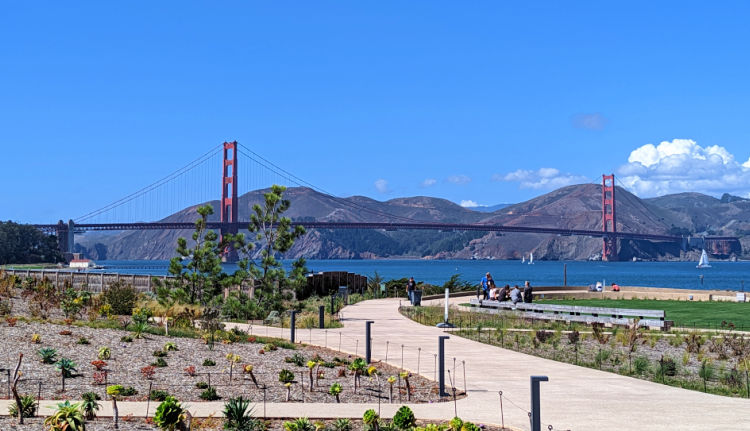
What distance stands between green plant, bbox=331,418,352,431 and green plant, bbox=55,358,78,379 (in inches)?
197

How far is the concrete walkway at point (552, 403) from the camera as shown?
1148cm

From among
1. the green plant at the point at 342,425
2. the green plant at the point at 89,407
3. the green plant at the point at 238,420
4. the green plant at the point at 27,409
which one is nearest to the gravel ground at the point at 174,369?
the green plant at the point at 89,407

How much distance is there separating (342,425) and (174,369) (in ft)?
18.2

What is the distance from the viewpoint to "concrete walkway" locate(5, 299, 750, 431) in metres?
11.5

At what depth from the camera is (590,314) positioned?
28.6 meters

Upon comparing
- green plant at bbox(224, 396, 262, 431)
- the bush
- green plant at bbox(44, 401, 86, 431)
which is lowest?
green plant at bbox(224, 396, 262, 431)

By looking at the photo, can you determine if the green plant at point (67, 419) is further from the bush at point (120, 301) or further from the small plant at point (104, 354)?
the bush at point (120, 301)

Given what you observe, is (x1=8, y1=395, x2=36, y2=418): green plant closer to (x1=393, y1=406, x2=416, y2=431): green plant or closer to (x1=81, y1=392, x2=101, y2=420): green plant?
(x1=81, y1=392, x2=101, y2=420): green plant

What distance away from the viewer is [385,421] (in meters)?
11.3

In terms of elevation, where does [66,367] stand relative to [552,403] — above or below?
above

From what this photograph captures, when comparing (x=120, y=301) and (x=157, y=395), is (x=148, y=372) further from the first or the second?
(x=120, y=301)

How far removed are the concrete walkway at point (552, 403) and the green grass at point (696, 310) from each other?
463 inches

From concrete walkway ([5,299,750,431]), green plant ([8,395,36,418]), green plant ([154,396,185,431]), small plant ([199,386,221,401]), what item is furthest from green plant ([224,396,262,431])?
green plant ([8,395,36,418])

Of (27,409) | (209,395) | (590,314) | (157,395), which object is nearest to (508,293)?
(590,314)
